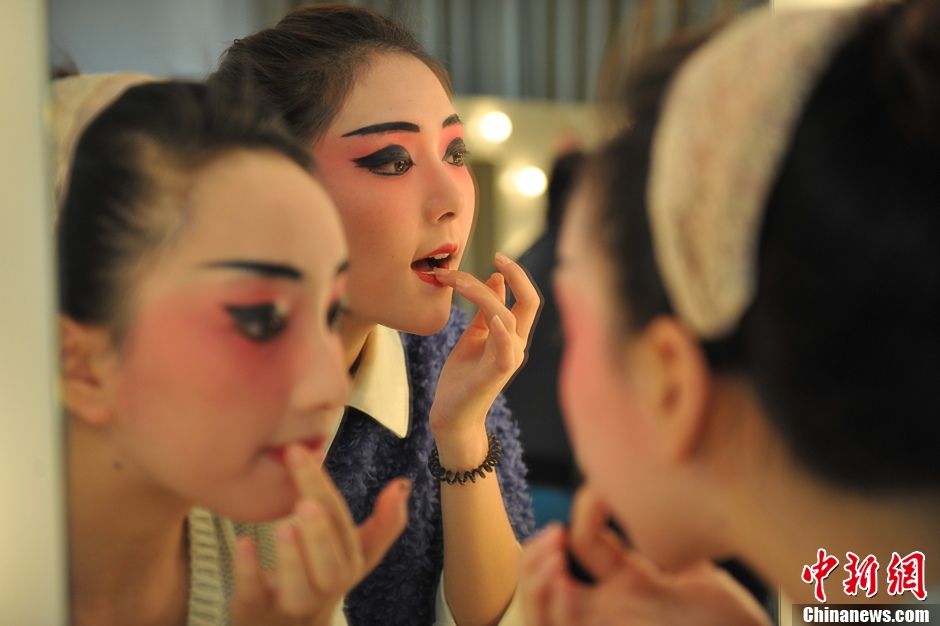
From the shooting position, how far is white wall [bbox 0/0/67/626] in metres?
0.56

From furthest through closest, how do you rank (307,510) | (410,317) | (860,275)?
(410,317), (307,510), (860,275)

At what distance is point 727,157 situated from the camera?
44 cm

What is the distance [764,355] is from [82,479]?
1.54ft

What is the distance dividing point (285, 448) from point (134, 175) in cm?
20

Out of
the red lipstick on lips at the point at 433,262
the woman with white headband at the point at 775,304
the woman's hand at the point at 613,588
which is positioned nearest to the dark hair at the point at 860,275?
the woman with white headband at the point at 775,304

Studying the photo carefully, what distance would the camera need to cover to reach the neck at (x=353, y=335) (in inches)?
23.3

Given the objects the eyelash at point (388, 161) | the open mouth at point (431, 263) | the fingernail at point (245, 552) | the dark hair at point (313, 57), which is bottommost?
the fingernail at point (245, 552)

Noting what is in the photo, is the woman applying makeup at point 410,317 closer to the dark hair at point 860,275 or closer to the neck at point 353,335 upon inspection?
the neck at point 353,335

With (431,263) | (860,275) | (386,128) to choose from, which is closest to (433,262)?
(431,263)

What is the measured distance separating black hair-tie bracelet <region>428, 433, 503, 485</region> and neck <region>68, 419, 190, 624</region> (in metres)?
0.20

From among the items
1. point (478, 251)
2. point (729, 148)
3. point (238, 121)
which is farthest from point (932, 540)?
point (238, 121)

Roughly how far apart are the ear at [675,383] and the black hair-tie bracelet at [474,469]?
0.69 feet

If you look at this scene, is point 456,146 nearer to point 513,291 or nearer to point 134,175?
point 513,291

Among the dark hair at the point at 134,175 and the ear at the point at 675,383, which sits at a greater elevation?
the dark hair at the point at 134,175
